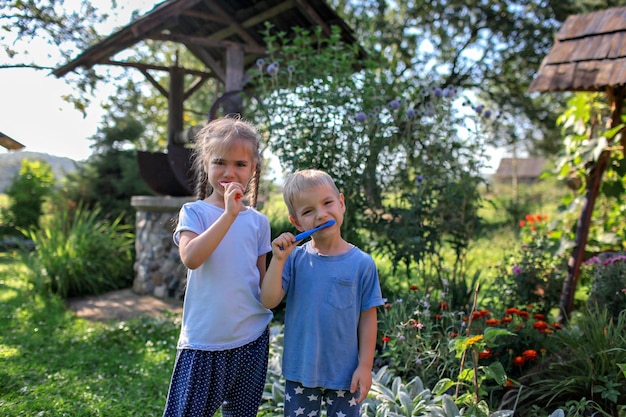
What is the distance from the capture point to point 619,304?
3.36 metres

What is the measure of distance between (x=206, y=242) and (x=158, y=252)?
15.0 ft

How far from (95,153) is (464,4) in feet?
32.2

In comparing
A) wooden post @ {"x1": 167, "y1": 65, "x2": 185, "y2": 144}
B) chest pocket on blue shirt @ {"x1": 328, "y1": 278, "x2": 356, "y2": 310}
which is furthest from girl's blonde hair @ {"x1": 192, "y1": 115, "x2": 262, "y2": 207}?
wooden post @ {"x1": 167, "y1": 65, "x2": 185, "y2": 144}

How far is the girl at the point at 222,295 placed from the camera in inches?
67.9

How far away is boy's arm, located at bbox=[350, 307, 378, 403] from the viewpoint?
67.7 inches

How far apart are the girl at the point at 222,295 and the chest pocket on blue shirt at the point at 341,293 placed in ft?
0.91

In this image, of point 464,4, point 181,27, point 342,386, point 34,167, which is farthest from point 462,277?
point 464,4

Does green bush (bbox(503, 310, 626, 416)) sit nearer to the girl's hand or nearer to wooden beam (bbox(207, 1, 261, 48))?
the girl's hand

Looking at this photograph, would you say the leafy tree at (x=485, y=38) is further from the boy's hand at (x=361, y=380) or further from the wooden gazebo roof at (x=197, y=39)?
the boy's hand at (x=361, y=380)

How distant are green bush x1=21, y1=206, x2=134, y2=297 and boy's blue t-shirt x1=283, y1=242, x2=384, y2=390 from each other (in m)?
4.84

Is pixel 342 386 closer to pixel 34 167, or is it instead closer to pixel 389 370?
pixel 389 370

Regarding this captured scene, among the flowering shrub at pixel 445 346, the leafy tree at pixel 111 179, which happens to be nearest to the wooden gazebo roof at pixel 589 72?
the flowering shrub at pixel 445 346

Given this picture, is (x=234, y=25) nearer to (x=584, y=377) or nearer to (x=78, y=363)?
(x=78, y=363)

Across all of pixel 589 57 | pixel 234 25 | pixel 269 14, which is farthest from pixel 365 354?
pixel 234 25
